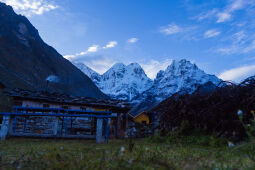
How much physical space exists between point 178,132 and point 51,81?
7624cm

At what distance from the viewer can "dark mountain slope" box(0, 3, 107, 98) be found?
65188 mm

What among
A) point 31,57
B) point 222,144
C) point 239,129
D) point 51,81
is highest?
point 31,57

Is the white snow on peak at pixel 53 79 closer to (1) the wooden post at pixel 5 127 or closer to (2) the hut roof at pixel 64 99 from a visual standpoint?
(2) the hut roof at pixel 64 99

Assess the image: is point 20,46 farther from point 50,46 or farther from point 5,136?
point 5,136

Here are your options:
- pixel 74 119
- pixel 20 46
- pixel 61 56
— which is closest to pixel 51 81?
pixel 20 46

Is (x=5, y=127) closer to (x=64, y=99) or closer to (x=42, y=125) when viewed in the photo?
(x=64, y=99)

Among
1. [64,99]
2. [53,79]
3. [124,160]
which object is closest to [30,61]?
[53,79]

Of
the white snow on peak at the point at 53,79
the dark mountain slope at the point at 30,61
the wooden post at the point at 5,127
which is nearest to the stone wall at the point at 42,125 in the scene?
the wooden post at the point at 5,127

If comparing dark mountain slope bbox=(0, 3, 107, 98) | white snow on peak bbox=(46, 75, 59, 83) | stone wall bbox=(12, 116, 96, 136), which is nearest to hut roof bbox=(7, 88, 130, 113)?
stone wall bbox=(12, 116, 96, 136)

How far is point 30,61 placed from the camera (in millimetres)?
75500

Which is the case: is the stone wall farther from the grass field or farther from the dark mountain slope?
the dark mountain slope

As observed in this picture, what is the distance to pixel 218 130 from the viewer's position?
629 centimetres

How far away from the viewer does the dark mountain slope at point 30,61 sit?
214ft

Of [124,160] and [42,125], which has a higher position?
[42,125]
